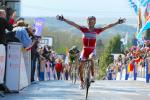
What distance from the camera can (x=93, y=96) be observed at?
631 inches

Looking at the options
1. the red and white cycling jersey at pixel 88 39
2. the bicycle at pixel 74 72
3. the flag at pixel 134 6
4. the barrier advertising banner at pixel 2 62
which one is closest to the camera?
the barrier advertising banner at pixel 2 62

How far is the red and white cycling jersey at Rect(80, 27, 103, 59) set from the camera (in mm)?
Answer: 16969

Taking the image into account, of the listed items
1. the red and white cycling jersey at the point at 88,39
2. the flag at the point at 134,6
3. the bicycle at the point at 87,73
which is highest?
the flag at the point at 134,6

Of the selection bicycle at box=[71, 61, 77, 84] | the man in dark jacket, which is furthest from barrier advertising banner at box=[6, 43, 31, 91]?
bicycle at box=[71, 61, 77, 84]

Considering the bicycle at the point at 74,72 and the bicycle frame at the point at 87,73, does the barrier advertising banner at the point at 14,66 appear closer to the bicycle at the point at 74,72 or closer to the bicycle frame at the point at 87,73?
the bicycle frame at the point at 87,73

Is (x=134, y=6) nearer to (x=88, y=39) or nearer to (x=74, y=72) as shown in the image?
(x=74, y=72)

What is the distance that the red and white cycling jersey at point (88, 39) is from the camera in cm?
1697

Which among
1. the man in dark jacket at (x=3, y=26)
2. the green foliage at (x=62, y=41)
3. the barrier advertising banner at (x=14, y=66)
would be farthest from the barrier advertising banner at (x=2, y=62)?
the green foliage at (x=62, y=41)

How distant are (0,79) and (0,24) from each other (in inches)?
58.1

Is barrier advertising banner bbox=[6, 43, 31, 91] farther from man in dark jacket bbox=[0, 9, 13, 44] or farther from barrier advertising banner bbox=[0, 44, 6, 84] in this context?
man in dark jacket bbox=[0, 9, 13, 44]

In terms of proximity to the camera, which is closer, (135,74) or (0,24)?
(0,24)

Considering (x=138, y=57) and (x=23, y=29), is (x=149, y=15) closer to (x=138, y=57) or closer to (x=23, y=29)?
(x=138, y=57)

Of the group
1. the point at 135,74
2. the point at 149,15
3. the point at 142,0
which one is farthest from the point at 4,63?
the point at 142,0

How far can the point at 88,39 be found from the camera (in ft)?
55.8
